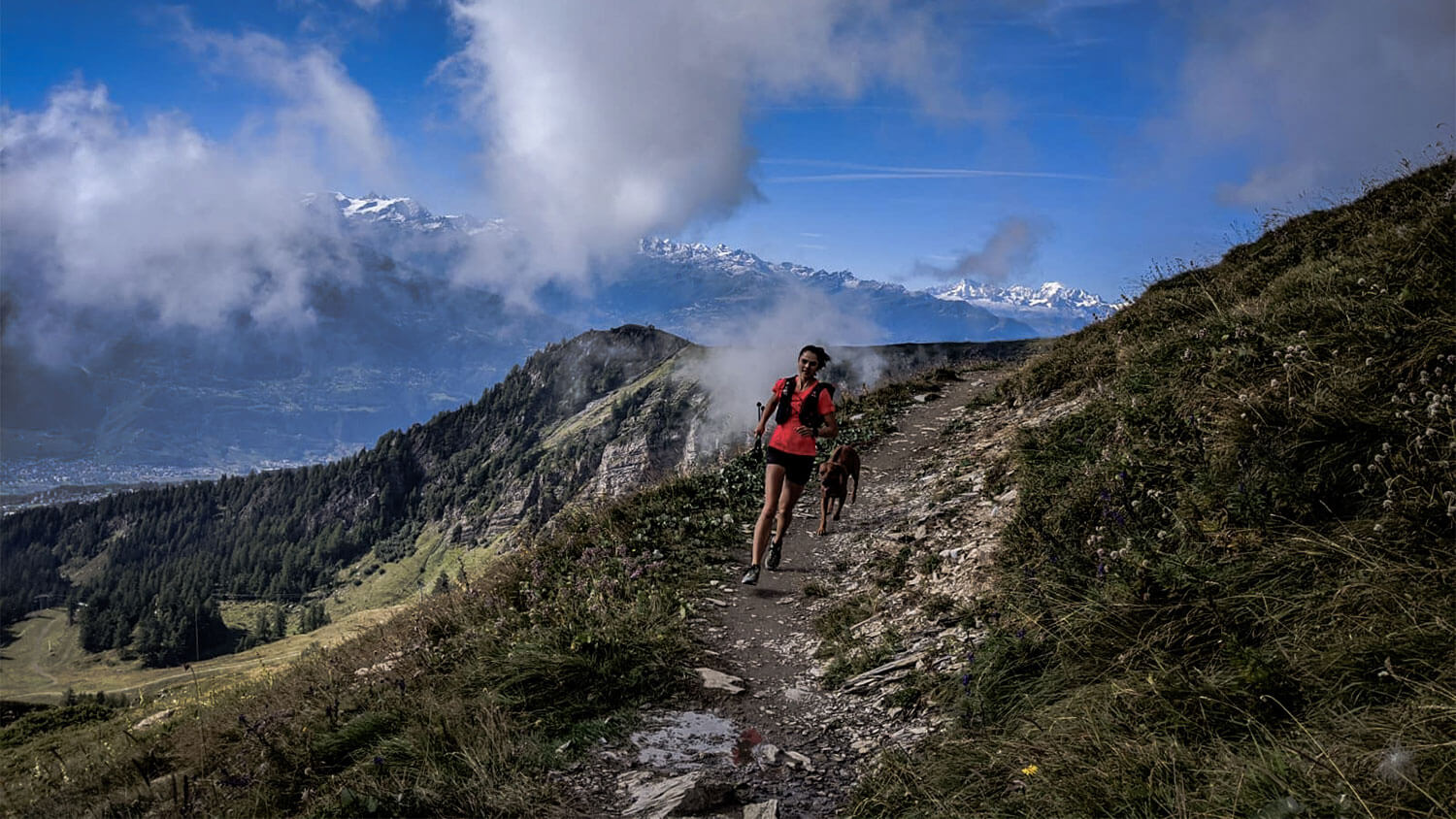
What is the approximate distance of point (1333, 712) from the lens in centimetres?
357

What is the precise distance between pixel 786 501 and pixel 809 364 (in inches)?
79.5

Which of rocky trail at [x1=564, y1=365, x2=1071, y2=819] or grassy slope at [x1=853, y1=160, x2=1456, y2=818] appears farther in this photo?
rocky trail at [x1=564, y1=365, x2=1071, y2=819]

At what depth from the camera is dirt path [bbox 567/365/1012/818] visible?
5266 millimetres

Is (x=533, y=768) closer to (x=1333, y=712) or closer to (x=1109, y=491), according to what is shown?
(x=1333, y=712)

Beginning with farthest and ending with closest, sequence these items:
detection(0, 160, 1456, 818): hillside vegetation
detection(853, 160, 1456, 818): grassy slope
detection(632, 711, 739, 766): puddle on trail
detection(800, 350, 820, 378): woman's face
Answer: detection(800, 350, 820, 378): woman's face
detection(632, 711, 739, 766): puddle on trail
detection(0, 160, 1456, 818): hillside vegetation
detection(853, 160, 1456, 818): grassy slope

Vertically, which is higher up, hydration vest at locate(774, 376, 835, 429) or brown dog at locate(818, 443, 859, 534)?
hydration vest at locate(774, 376, 835, 429)

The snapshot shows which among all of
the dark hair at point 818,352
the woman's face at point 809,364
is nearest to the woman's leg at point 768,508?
the woman's face at point 809,364

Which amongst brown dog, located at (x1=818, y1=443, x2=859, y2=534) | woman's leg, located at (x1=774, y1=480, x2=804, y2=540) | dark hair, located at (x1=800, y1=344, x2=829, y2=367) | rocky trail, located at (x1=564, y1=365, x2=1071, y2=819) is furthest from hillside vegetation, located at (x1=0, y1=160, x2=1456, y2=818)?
dark hair, located at (x1=800, y1=344, x2=829, y2=367)

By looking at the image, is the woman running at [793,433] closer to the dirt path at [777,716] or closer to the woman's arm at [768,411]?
the woman's arm at [768,411]

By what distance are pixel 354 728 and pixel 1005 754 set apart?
236 inches

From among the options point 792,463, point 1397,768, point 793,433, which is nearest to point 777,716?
point 792,463

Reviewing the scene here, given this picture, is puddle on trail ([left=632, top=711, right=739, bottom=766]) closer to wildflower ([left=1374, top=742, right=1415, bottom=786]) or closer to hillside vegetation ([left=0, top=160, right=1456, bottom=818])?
hillside vegetation ([left=0, top=160, right=1456, bottom=818])

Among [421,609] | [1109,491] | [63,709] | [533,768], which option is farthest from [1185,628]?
[63,709]

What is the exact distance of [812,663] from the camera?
26.3ft
